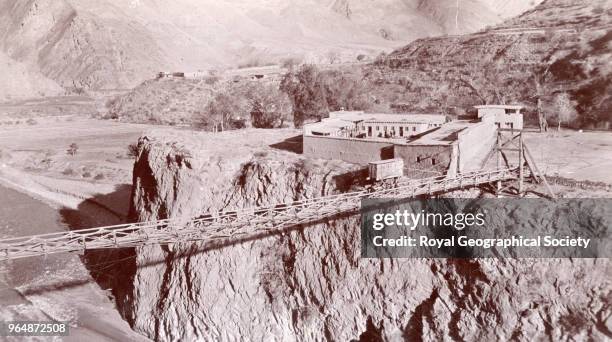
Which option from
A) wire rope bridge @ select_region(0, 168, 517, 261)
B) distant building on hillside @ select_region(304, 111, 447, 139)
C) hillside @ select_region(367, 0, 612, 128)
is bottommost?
wire rope bridge @ select_region(0, 168, 517, 261)

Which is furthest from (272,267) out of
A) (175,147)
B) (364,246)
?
(175,147)

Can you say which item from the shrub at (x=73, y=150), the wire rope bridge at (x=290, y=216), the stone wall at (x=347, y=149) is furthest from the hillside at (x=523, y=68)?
the shrub at (x=73, y=150)

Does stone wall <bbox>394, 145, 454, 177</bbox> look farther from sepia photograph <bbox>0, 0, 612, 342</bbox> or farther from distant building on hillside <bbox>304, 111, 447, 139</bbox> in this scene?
distant building on hillside <bbox>304, 111, 447, 139</bbox>

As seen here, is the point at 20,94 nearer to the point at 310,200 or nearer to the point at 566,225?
the point at 310,200

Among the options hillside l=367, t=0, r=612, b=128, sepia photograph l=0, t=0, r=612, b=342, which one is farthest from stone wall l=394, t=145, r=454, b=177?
hillside l=367, t=0, r=612, b=128

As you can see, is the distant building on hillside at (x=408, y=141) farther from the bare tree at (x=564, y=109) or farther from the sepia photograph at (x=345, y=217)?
the bare tree at (x=564, y=109)

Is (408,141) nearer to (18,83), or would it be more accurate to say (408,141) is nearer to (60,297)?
(60,297)

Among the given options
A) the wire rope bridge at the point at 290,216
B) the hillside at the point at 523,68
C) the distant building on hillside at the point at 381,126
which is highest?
the hillside at the point at 523,68
